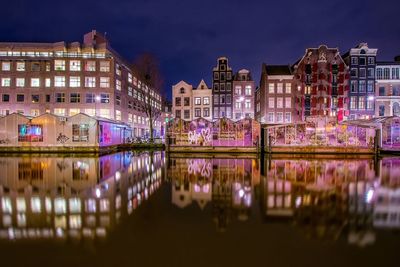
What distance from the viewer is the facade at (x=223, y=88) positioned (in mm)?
48250

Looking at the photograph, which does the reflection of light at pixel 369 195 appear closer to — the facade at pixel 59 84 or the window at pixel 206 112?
the window at pixel 206 112

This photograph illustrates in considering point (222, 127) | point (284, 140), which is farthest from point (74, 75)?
point (284, 140)

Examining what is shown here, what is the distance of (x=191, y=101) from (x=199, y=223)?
43709 millimetres

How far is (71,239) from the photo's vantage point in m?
6.09

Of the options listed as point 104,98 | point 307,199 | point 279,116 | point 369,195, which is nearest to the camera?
point 307,199

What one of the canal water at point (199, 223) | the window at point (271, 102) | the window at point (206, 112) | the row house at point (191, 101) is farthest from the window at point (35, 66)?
the canal water at point (199, 223)

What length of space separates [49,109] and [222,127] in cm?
3385

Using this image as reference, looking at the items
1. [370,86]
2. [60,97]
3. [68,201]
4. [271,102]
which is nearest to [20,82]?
[60,97]

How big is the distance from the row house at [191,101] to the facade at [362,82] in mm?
25017

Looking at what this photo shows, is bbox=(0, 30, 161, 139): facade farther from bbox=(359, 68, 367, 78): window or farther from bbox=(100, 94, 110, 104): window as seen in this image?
bbox=(359, 68, 367, 78): window

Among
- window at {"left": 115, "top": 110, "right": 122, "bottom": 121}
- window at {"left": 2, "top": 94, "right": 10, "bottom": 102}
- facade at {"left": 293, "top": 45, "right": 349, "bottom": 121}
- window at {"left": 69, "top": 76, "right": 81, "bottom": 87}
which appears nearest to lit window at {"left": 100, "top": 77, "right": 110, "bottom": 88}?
window at {"left": 69, "top": 76, "right": 81, "bottom": 87}

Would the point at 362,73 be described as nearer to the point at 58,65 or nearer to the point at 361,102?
the point at 361,102

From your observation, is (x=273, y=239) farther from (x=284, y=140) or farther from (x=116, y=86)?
(x=116, y=86)

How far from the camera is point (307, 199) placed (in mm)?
9516
